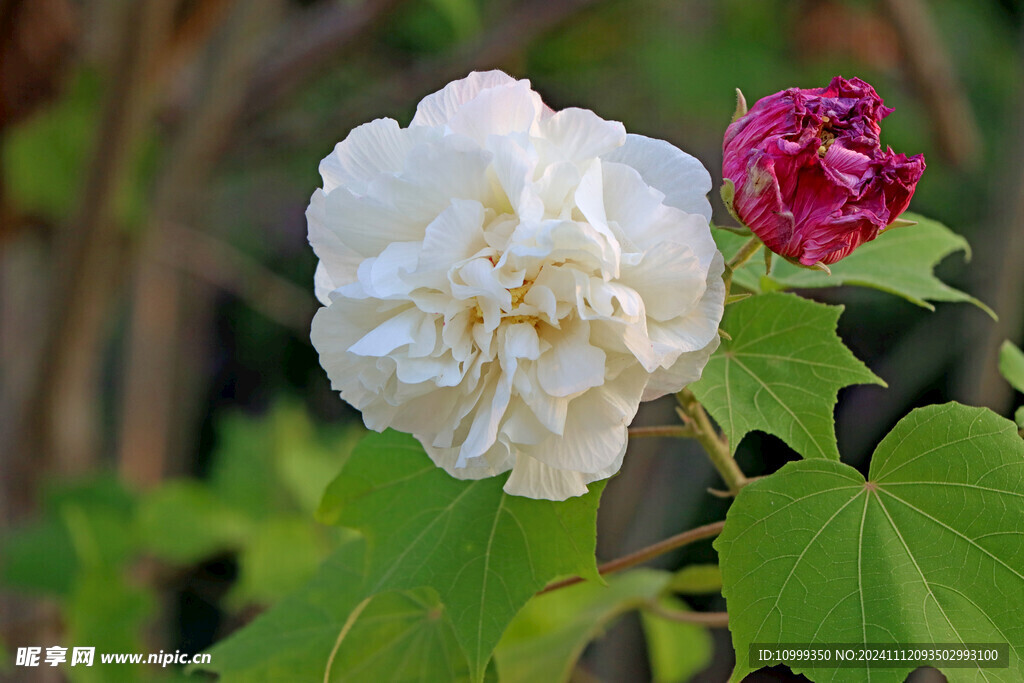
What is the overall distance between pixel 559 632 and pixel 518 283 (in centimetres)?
54

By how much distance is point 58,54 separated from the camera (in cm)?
147

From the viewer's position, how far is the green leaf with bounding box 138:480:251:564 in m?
1.45

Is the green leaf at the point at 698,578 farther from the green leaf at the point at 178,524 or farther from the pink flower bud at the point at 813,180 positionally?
the green leaf at the point at 178,524

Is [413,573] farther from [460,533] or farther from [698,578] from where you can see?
[698,578]

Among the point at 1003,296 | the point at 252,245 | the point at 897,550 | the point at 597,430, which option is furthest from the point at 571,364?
the point at 252,245

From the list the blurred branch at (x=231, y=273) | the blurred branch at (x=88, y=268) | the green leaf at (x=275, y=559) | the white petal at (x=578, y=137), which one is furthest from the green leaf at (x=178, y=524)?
the white petal at (x=578, y=137)

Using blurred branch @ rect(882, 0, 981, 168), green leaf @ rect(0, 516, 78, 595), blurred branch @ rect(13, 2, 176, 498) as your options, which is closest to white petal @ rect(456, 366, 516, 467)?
blurred branch @ rect(13, 2, 176, 498)

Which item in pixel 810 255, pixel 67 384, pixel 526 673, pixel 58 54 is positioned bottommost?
pixel 526 673

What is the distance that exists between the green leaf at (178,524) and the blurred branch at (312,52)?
761mm

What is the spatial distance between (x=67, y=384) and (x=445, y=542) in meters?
1.12

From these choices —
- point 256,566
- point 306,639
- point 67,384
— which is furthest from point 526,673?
point 67,384

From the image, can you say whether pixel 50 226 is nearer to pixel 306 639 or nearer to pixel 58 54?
pixel 58 54

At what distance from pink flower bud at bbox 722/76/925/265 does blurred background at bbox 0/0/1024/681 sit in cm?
76

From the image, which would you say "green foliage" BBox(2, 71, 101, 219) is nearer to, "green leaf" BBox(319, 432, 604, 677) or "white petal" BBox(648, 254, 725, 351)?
"green leaf" BBox(319, 432, 604, 677)
